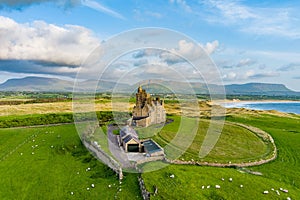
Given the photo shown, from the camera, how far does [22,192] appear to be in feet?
97.7

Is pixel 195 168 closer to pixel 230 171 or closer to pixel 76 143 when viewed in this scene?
pixel 230 171

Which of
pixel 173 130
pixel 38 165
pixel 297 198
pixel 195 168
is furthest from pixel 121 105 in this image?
pixel 297 198

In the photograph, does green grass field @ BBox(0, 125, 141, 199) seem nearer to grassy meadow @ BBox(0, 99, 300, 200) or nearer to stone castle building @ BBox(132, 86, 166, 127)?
grassy meadow @ BBox(0, 99, 300, 200)

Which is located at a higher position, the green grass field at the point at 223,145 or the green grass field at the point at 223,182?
the green grass field at the point at 223,145

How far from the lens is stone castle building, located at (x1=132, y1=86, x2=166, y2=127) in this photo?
213ft

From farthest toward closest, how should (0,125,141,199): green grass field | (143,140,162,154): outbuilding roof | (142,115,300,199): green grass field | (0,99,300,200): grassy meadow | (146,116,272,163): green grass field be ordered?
(146,116,272,163): green grass field
(143,140,162,154): outbuilding roof
(0,125,141,199): green grass field
(0,99,300,200): grassy meadow
(142,115,300,199): green grass field

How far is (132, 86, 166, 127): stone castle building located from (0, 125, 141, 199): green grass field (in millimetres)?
18772

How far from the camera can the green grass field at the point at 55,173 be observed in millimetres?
28859

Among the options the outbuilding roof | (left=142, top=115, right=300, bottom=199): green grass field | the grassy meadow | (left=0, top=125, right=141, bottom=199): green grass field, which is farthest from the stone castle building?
(left=142, top=115, right=300, bottom=199): green grass field

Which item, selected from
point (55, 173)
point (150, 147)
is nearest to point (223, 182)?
point (150, 147)

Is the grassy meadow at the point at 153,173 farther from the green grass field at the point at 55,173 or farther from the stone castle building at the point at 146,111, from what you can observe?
the stone castle building at the point at 146,111

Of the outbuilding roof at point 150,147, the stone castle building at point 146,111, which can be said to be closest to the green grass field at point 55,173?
the outbuilding roof at point 150,147

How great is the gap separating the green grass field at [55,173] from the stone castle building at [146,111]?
61.6 feet

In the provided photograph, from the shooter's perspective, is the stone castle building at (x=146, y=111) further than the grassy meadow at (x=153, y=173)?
Yes
